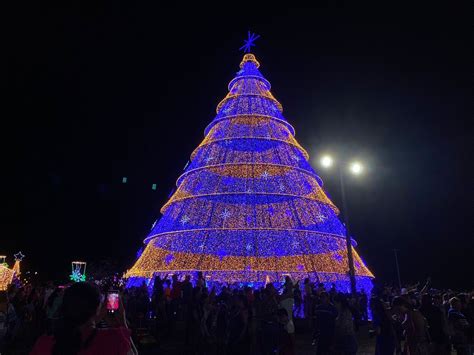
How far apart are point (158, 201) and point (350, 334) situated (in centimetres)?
6330

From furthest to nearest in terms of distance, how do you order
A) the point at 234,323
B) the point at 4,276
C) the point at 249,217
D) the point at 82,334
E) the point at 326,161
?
1. the point at 4,276
2. the point at 249,217
3. the point at 326,161
4. the point at 234,323
5. the point at 82,334

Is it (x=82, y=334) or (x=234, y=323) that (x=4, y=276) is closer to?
(x=234, y=323)

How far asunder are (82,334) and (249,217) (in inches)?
718

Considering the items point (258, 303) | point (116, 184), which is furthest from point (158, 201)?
point (258, 303)

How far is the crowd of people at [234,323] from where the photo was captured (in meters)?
2.32

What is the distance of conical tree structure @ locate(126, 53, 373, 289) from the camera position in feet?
62.2

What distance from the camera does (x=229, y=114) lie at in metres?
24.8

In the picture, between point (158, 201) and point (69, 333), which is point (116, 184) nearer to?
point (158, 201)

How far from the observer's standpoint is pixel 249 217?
66.9 ft

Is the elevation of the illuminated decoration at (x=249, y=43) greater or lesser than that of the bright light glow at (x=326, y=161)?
greater

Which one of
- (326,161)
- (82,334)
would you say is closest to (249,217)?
(326,161)

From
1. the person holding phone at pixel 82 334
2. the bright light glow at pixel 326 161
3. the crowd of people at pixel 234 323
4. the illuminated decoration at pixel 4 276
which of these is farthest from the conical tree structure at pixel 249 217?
the illuminated decoration at pixel 4 276

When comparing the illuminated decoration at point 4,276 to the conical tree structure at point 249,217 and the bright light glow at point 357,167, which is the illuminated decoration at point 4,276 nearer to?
the conical tree structure at point 249,217

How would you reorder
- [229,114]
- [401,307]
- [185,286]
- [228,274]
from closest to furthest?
1. [401,307]
2. [185,286]
3. [228,274]
4. [229,114]
